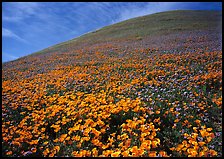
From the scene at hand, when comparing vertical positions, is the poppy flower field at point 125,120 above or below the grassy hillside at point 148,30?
below

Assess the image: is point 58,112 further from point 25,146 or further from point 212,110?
point 212,110

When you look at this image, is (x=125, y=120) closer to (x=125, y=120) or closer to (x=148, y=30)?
(x=125, y=120)

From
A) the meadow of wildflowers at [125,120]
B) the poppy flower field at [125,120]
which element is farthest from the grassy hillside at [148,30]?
the meadow of wildflowers at [125,120]

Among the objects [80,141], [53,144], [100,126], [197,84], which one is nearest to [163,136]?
[100,126]

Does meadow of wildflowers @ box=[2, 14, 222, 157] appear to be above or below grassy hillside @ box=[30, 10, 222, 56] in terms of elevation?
below

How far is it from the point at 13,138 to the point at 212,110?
17.6 ft

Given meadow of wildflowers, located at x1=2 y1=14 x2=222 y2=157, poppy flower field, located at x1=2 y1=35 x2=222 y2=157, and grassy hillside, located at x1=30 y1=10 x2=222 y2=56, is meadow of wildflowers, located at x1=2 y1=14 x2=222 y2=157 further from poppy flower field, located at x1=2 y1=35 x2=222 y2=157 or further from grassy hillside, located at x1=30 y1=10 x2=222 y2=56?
grassy hillside, located at x1=30 y1=10 x2=222 y2=56

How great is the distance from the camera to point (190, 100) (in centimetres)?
659

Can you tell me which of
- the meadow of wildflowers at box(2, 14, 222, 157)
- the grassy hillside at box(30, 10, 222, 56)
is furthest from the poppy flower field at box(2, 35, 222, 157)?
the grassy hillside at box(30, 10, 222, 56)

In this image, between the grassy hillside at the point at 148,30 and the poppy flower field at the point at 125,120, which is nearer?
the poppy flower field at the point at 125,120

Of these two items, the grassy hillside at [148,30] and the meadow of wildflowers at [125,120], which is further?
the grassy hillside at [148,30]

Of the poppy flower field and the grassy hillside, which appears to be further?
the grassy hillside

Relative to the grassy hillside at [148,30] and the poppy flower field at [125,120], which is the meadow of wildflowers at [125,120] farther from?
the grassy hillside at [148,30]

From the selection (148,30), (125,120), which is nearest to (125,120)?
(125,120)
